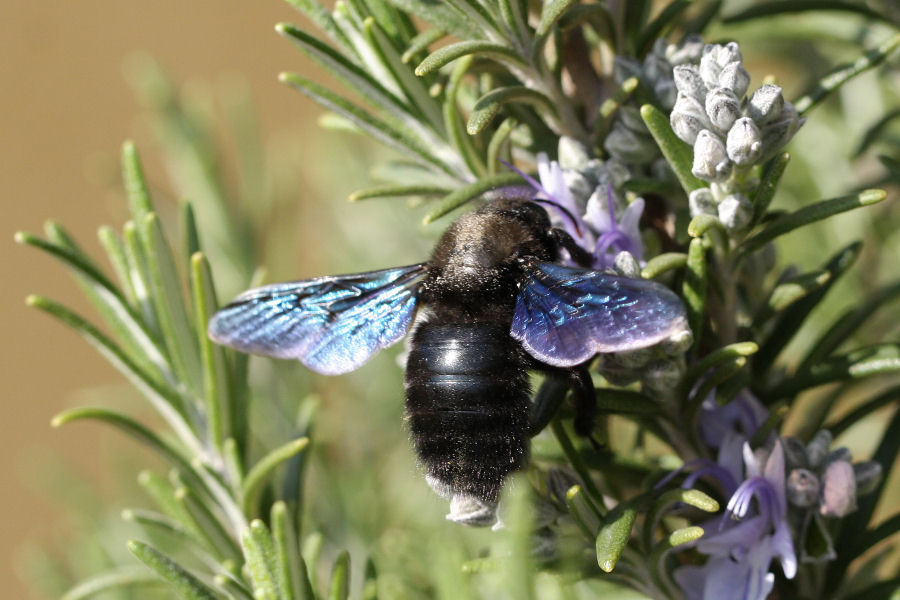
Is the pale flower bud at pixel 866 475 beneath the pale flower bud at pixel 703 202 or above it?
beneath

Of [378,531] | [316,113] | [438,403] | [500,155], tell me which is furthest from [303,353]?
[316,113]

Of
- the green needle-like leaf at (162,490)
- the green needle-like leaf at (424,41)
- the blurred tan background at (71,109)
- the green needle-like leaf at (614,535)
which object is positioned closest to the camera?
the green needle-like leaf at (614,535)

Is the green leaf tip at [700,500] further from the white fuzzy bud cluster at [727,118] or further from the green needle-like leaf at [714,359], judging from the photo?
the white fuzzy bud cluster at [727,118]

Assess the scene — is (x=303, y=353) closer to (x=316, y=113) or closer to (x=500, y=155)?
(x=500, y=155)

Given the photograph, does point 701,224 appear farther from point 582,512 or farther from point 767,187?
point 582,512

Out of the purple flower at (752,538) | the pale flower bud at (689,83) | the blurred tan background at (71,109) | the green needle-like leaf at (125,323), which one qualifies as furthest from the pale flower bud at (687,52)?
the blurred tan background at (71,109)

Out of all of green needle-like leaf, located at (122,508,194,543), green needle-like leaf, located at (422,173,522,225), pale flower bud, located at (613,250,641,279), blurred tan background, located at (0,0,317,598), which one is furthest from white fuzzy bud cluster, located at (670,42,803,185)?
blurred tan background, located at (0,0,317,598)

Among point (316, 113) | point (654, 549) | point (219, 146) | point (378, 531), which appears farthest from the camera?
point (316, 113)

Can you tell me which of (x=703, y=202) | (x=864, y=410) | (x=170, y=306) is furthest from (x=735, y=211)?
(x=170, y=306)
